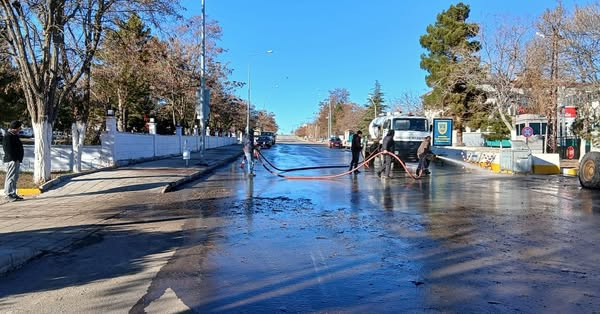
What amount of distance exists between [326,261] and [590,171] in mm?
12325

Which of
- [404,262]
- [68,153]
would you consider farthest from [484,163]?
[404,262]

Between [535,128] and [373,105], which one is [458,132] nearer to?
[535,128]

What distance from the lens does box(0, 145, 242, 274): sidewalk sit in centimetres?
723

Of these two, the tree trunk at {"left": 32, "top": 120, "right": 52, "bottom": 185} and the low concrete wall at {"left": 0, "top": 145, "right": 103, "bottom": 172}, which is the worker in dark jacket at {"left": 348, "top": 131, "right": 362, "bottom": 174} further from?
the tree trunk at {"left": 32, "top": 120, "right": 52, "bottom": 185}

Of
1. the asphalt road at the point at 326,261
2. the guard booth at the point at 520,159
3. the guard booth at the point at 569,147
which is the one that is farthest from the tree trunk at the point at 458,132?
the asphalt road at the point at 326,261

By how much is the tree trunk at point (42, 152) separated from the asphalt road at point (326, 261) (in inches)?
176

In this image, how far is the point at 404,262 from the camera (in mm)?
6410

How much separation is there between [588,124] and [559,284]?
2682cm

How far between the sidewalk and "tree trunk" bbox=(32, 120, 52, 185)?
564 millimetres

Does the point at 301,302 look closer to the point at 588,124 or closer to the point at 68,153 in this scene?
the point at 68,153

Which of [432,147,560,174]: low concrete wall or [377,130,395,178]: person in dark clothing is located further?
[432,147,560,174]: low concrete wall

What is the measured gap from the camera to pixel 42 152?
1461 cm

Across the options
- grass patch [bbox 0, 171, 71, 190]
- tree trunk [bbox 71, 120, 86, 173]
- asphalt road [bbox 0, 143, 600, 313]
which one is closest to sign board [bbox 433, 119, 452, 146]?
asphalt road [bbox 0, 143, 600, 313]

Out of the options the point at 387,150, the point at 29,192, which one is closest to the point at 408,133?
the point at 387,150
